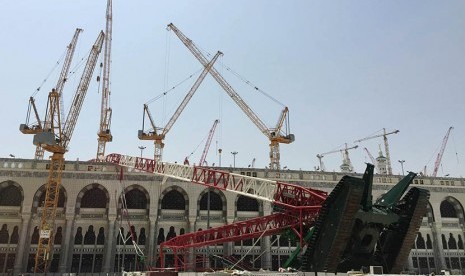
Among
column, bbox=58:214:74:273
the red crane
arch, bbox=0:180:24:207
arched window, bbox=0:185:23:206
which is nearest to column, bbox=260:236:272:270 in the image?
the red crane

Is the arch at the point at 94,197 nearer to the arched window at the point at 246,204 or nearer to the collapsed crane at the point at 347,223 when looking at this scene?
the arched window at the point at 246,204

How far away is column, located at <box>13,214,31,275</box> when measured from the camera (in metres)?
65.3

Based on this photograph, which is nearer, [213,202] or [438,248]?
[213,202]

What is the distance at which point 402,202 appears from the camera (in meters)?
41.6

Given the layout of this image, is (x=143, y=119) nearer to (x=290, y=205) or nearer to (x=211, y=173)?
(x=211, y=173)

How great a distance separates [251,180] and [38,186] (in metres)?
43.5

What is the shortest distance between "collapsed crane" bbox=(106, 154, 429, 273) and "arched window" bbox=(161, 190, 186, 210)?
85.5 ft

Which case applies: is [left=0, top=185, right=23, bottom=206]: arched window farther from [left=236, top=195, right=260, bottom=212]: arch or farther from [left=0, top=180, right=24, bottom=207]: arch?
[left=236, top=195, right=260, bottom=212]: arch

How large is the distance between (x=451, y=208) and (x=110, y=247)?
7279 centimetres

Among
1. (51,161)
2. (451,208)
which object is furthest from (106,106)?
(451,208)

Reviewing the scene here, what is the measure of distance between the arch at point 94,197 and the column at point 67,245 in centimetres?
330

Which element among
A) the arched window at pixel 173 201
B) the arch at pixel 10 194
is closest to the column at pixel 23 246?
the arch at pixel 10 194

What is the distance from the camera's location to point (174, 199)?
75.4m

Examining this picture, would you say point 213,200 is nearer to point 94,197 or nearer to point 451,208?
point 94,197
